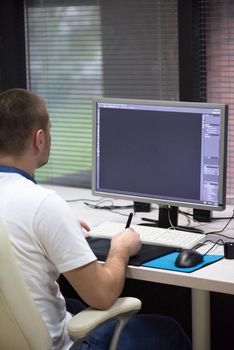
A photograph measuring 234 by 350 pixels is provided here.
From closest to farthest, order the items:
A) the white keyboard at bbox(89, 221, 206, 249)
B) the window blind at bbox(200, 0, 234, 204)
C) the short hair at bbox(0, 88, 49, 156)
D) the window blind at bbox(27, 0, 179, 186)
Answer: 1. the short hair at bbox(0, 88, 49, 156)
2. the white keyboard at bbox(89, 221, 206, 249)
3. the window blind at bbox(200, 0, 234, 204)
4. the window blind at bbox(27, 0, 179, 186)

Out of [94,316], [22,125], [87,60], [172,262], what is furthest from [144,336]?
[87,60]

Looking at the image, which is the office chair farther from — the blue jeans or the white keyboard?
the white keyboard

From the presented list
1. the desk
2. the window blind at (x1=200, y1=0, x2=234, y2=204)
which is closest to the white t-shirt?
the desk

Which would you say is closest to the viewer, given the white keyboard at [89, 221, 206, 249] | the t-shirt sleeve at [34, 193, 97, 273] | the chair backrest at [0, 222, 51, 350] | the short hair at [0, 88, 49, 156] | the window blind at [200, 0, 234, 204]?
the chair backrest at [0, 222, 51, 350]

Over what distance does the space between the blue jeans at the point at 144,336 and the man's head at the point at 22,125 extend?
60 cm

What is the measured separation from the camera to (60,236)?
2219mm

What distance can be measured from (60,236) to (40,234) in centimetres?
6

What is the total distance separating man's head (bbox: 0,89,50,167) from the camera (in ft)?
7.77

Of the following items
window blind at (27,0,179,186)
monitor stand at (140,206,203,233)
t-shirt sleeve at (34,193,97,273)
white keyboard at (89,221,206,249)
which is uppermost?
window blind at (27,0,179,186)

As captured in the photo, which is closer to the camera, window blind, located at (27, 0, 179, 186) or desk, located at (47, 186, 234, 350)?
desk, located at (47, 186, 234, 350)

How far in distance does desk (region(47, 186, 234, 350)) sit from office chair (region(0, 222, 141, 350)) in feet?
0.66

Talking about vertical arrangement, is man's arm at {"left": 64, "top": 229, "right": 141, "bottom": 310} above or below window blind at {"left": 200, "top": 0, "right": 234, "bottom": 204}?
below

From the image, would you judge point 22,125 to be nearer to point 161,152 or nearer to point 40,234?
point 40,234

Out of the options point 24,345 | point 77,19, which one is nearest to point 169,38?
point 77,19
